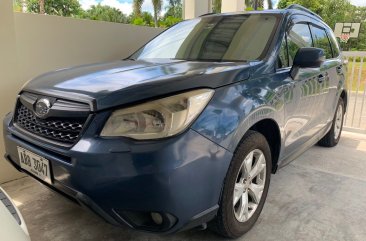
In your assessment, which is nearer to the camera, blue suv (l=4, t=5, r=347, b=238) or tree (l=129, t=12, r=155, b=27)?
blue suv (l=4, t=5, r=347, b=238)

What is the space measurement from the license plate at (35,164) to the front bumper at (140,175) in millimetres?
87

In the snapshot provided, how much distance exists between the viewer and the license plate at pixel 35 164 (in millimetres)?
1793

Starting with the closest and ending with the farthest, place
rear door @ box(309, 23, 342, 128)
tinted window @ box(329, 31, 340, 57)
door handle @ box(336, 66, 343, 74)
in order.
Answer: rear door @ box(309, 23, 342, 128)
door handle @ box(336, 66, 343, 74)
tinted window @ box(329, 31, 340, 57)

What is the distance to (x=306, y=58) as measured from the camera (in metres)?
2.53

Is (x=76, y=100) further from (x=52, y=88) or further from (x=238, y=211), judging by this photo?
(x=238, y=211)

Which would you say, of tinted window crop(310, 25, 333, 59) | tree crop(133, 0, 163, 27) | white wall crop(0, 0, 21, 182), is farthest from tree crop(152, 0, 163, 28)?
white wall crop(0, 0, 21, 182)

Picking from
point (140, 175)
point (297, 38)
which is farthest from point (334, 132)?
point (140, 175)

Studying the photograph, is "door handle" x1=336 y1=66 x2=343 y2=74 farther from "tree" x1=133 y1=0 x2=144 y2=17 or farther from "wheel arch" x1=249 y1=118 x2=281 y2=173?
"tree" x1=133 y1=0 x2=144 y2=17

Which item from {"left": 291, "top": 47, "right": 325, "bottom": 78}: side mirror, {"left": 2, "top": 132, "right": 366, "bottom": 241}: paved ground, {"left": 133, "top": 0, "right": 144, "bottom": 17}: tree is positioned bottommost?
{"left": 2, "top": 132, "right": 366, "bottom": 241}: paved ground

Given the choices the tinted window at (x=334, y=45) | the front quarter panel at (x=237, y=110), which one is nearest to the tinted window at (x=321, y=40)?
the tinted window at (x=334, y=45)

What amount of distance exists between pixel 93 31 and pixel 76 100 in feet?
7.06

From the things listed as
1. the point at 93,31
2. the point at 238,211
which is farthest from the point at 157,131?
the point at 93,31

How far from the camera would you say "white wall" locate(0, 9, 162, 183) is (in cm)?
287

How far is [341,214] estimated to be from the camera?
2537 mm
